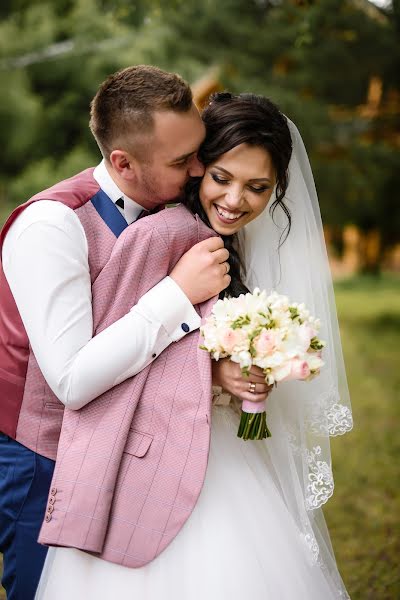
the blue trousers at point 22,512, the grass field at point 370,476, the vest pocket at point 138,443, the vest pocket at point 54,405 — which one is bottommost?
the grass field at point 370,476

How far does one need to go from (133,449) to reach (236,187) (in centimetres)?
93

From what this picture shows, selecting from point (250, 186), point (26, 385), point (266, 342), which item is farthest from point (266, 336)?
point (26, 385)

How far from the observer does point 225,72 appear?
973 centimetres

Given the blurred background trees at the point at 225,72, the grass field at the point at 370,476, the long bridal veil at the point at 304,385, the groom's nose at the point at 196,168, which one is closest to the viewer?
the groom's nose at the point at 196,168

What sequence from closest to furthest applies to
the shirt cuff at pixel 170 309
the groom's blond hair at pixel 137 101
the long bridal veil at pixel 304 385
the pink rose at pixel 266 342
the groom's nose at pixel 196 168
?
the pink rose at pixel 266 342 < the shirt cuff at pixel 170 309 < the groom's blond hair at pixel 137 101 < the groom's nose at pixel 196 168 < the long bridal veil at pixel 304 385

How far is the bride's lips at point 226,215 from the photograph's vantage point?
2.59m

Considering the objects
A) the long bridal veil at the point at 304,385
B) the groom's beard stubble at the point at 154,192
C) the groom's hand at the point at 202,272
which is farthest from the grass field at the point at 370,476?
the groom's beard stubble at the point at 154,192

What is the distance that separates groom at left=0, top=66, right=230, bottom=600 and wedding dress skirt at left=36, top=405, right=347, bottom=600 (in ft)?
0.93

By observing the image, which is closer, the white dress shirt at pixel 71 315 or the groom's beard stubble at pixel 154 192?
the white dress shirt at pixel 71 315

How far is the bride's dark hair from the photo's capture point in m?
2.55

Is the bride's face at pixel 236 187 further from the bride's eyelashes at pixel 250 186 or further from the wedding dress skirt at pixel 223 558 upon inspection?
the wedding dress skirt at pixel 223 558

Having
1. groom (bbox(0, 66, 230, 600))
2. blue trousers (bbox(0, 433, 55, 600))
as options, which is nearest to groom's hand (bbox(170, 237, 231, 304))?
groom (bbox(0, 66, 230, 600))

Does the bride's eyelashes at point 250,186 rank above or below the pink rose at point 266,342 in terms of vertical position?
above

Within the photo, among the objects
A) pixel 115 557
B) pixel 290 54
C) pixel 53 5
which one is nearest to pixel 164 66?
pixel 290 54
